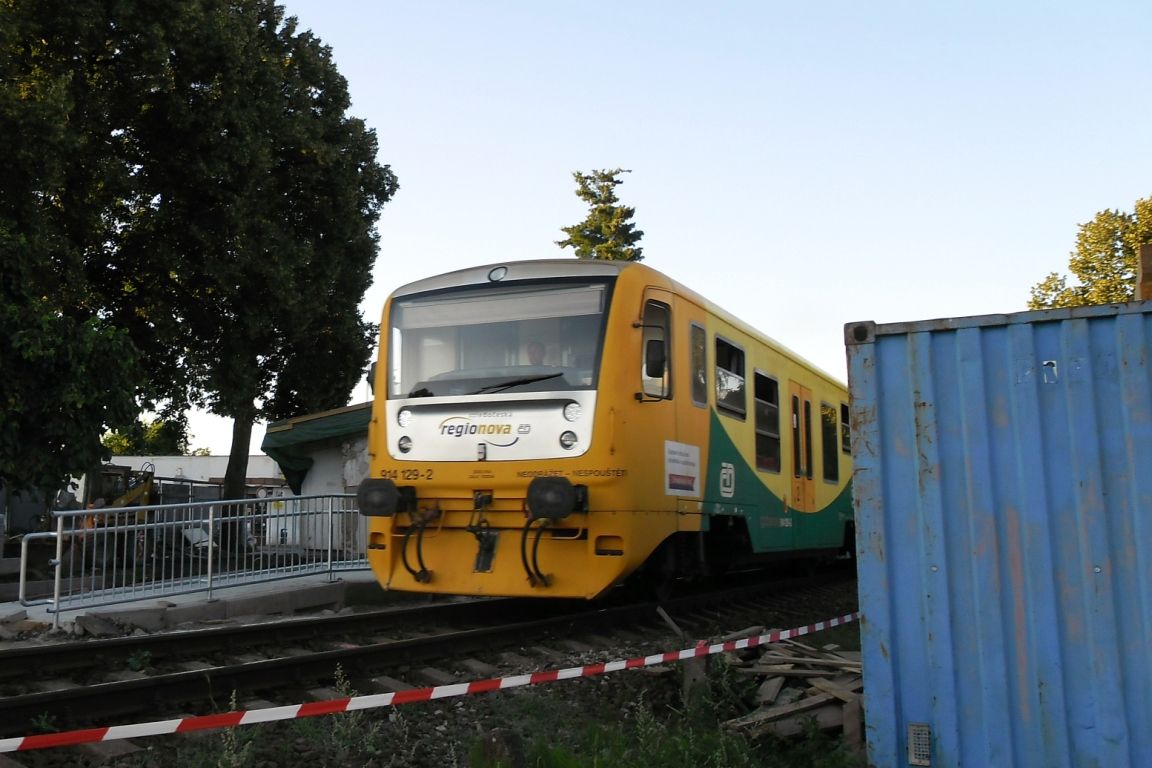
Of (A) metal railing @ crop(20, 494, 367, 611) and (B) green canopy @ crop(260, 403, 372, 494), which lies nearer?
(A) metal railing @ crop(20, 494, 367, 611)

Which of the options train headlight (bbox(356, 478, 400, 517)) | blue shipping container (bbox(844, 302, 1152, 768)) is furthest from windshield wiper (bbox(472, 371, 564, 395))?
blue shipping container (bbox(844, 302, 1152, 768))

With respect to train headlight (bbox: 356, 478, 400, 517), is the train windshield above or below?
above

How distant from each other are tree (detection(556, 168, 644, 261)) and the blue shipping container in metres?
41.5

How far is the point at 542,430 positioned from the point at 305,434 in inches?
490

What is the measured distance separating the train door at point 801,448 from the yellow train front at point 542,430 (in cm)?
261

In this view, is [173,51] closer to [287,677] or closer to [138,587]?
[138,587]

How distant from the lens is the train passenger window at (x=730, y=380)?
9812 millimetres

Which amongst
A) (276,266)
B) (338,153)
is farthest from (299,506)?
(338,153)

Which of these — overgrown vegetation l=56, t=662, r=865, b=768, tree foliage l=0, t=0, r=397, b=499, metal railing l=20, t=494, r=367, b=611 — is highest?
tree foliage l=0, t=0, r=397, b=499

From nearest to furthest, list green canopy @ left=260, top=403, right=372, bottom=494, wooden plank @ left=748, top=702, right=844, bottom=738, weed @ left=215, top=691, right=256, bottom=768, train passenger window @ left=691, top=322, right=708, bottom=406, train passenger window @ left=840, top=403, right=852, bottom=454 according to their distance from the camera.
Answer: weed @ left=215, top=691, right=256, bottom=768 < wooden plank @ left=748, top=702, right=844, bottom=738 < train passenger window @ left=691, top=322, right=708, bottom=406 < train passenger window @ left=840, top=403, right=852, bottom=454 < green canopy @ left=260, top=403, right=372, bottom=494

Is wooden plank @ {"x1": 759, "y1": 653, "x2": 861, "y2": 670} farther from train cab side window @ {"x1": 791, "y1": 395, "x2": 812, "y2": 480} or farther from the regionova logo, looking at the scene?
train cab side window @ {"x1": 791, "y1": 395, "x2": 812, "y2": 480}

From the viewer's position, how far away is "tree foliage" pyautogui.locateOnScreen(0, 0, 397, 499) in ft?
61.9

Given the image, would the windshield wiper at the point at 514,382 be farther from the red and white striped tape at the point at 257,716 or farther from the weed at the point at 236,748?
the weed at the point at 236,748

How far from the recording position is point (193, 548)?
11875 mm
